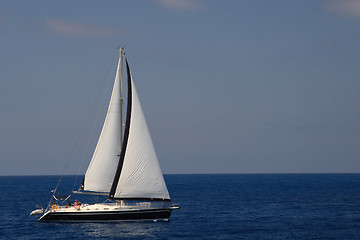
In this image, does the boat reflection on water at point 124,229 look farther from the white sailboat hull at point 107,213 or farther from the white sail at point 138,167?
the white sail at point 138,167

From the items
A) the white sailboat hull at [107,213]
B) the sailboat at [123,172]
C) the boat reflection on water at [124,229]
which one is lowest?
the boat reflection on water at [124,229]

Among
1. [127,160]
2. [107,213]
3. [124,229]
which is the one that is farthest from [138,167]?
[124,229]

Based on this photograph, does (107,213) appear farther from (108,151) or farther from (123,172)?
(108,151)

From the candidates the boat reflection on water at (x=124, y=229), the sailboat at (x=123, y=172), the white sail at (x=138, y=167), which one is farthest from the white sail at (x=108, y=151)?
the boat reflection on water at (x=124, y=229)

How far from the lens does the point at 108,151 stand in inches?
1833

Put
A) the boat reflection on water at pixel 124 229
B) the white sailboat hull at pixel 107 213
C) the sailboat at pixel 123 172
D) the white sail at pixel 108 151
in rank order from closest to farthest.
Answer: the boat reflection on water at pixel 124 229 → the white sailboat hull at pixel 107 213 → the sailboat at pixel 123 172 → the white sail at pixel 108 151

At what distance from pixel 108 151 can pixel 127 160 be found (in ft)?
7.27

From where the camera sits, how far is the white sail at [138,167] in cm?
4553

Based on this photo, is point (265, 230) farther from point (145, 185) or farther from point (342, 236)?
point (145, 185)

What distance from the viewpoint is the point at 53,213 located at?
45.8m

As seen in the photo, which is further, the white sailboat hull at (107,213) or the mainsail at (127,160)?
the mainsail at (127,160)

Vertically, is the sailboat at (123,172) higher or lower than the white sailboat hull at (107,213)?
higher

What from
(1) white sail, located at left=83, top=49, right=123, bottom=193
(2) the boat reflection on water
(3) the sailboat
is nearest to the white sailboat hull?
(3) the sailboat

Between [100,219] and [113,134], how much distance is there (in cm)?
788
